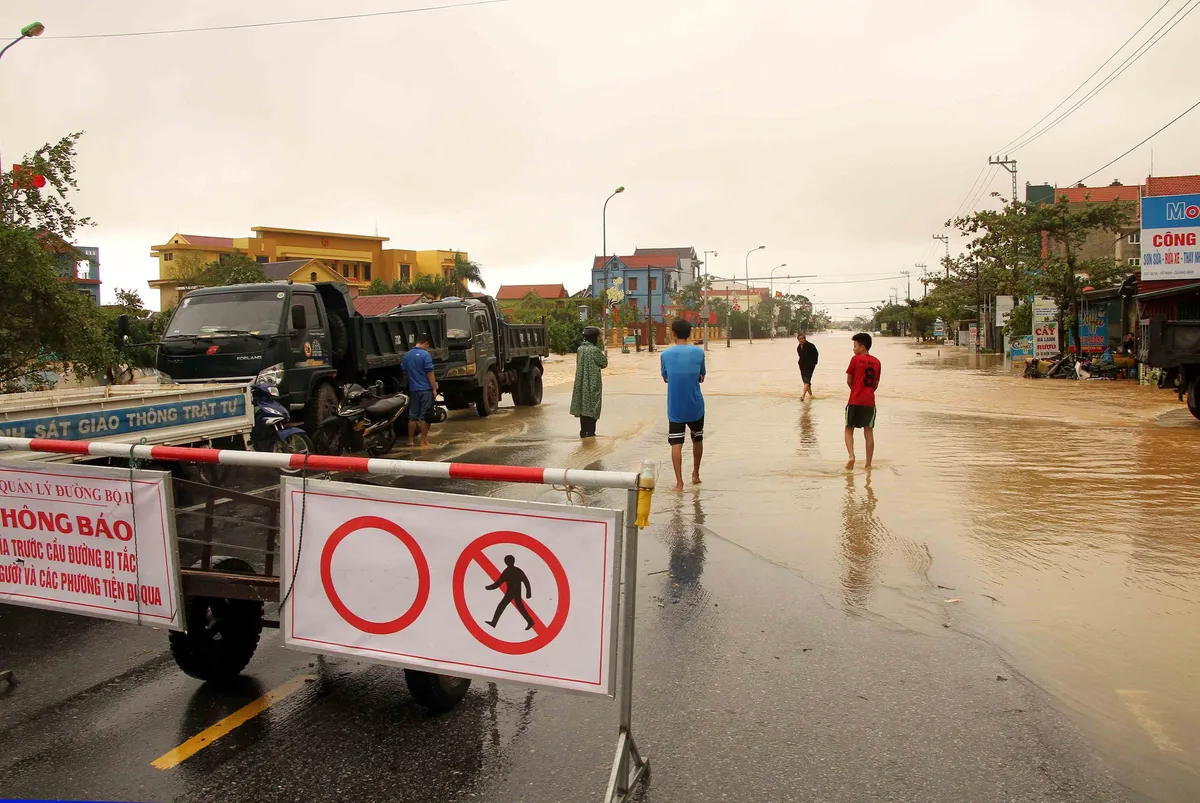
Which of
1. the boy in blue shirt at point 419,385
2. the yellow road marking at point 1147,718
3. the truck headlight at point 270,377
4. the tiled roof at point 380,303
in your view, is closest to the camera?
the yellow road marking at point 1147,718

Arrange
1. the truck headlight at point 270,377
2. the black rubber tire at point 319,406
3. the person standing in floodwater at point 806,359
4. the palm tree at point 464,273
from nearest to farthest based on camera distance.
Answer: the truck headlight at point 270,377 → the black rubber tire at point 319,406 → the person standing in floodwater at point 806,359 → the palm tree at point 464,273

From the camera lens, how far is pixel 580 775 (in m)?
3.56

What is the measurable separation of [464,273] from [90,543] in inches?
3117

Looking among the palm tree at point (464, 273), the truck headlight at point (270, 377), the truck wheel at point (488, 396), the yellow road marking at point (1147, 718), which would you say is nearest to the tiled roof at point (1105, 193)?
the palm tree at point (464, 273)

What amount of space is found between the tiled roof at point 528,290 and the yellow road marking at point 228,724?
102 metres

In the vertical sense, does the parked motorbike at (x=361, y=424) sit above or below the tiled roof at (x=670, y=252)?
below

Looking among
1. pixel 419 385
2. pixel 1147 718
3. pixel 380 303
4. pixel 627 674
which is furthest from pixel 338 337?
pixel 380 303

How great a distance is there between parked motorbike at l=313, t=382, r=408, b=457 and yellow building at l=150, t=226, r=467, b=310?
5260 cm

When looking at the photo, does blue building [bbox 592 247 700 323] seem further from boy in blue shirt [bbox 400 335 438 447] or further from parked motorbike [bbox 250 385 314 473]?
parked motorbike [bbox 250 385 314 473]

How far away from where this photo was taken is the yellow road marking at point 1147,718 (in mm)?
3815

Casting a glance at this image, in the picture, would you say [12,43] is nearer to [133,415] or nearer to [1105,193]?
[133,415]

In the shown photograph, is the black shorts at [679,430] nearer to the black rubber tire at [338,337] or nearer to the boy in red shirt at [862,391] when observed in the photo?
the boy in red shirt at [862,391]

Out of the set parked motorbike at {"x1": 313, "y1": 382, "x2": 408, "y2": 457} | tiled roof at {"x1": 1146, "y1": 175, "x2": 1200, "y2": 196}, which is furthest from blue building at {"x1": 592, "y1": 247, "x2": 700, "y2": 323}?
parked motorbike at {"x1": 313, "y1": 382, "x2": 408, "y2": 457}

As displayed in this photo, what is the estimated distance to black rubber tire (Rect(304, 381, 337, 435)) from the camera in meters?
12.3
